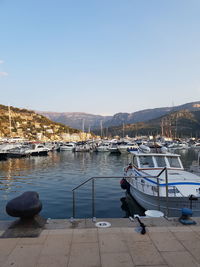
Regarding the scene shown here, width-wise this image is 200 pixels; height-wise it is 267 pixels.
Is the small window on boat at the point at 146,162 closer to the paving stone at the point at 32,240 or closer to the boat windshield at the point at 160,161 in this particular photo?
the boat windshield at the point at 160,161

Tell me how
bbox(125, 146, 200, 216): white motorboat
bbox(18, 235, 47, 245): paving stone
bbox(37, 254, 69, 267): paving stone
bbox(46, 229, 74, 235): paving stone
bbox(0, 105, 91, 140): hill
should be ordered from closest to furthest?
1. bbox(37, 254, 69, 267): paving stone
2. bbox(18, 235, 47, 245): paving stone
3. bbox(46, 229, 74, 235): paving stone
4. bbox(125, 146, 200, 216): white motorboat
5. bbox(0, 105, 91, 140): hill

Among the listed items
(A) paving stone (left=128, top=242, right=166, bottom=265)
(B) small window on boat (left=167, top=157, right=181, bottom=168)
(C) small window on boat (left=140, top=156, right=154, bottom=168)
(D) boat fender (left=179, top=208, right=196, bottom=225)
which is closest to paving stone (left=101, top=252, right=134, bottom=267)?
(A) paving stone (left=128, top=242, right=166, bottom=265)

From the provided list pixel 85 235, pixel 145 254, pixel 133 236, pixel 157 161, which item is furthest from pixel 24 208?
pixel 157 161

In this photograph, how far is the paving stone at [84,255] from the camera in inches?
184

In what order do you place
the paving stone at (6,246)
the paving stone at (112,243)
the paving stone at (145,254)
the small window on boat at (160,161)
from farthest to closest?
1. the small window on boat at (160,161)
2. the paving stone at (112,243)
3. the paving stone at (6,246)
4. the paving stone at (145,254)

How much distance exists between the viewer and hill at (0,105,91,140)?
114m

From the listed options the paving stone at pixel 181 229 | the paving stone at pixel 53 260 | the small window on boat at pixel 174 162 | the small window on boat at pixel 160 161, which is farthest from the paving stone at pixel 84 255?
the small window on boat at pixel 174 162

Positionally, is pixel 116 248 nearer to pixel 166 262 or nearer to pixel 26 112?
pixel 166 262

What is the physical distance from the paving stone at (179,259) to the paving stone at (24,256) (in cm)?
285

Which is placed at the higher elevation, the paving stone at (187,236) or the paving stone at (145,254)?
the paving stone at (187,236)

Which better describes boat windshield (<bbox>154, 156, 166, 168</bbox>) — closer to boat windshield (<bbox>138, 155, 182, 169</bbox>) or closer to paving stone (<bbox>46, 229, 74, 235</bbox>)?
boat windshield (<bbox>138, 155, 182, 169</bbox>)

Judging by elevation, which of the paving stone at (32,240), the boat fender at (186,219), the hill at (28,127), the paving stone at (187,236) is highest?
Answer: the hill at (28,127)

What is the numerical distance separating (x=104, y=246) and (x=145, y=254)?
0.99 m

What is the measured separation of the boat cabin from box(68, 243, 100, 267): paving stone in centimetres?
1036
